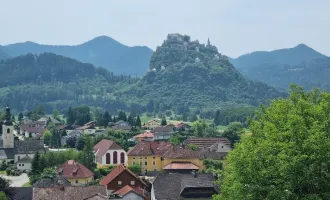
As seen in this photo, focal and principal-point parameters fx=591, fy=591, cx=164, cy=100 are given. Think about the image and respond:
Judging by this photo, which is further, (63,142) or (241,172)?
(63,142)

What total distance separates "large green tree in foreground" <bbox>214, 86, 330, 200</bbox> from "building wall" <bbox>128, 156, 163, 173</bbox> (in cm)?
3737

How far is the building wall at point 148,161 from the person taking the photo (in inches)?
2382

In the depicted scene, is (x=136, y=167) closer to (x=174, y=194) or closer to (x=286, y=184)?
(x=174, y=194)

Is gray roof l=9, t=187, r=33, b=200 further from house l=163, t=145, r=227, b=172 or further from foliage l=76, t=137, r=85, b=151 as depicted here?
foliage l=76, t=137, r=85, b=151

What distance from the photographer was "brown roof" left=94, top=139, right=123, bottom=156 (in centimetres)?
6462

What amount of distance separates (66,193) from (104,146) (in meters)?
29.1

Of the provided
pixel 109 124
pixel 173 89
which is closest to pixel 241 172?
pixel 109 124

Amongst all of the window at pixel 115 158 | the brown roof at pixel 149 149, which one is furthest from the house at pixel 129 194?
the window at pixel 115 158

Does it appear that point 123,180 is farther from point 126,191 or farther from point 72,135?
point 72,135

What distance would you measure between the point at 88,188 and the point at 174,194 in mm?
5660

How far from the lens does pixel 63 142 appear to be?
8544cm

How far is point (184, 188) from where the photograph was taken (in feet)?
126

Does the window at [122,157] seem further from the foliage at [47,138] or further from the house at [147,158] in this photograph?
the foliage at [47,138]

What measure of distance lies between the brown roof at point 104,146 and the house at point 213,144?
11.2 m
